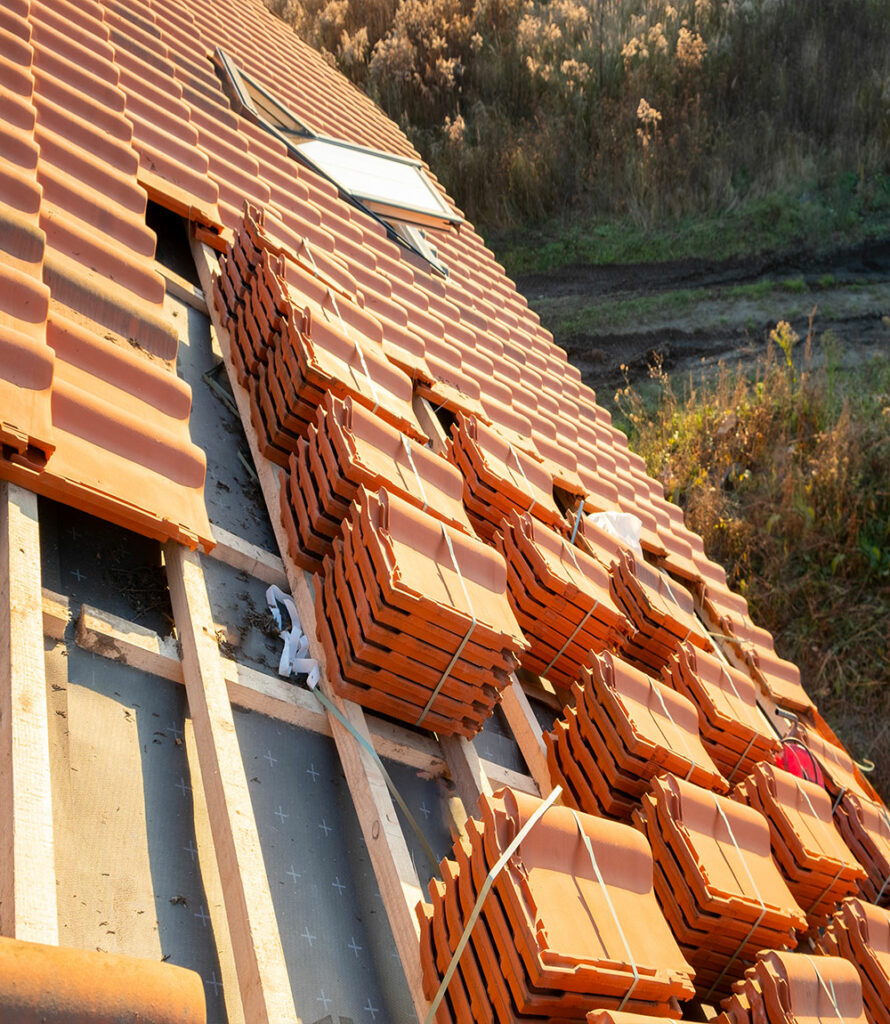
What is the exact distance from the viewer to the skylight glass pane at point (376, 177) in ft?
23.8

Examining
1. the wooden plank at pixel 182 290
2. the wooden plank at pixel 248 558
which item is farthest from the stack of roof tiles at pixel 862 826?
the wooden plank at pixel 182 290

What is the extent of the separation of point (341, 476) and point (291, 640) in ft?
1.93

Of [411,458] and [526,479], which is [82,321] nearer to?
[411,458]

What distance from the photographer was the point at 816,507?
12320mm

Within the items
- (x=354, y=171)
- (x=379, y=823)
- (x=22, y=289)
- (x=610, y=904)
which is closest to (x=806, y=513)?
(x=354, y=171)

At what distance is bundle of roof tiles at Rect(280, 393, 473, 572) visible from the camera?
11.2 feet

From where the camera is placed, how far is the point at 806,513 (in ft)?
39.8

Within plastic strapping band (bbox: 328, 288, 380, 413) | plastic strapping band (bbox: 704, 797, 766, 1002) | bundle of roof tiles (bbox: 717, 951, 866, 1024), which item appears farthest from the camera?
plastic strapping band (bbox: 328, 288, 380, 413)

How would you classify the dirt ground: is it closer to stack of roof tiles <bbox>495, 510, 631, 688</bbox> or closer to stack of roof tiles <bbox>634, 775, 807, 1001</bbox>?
stack of roof tiles <bbox>495, 510, 631, 688</bbox>

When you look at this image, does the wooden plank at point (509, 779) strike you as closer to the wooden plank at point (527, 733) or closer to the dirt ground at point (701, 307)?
the wooden plank at point (527, 733)

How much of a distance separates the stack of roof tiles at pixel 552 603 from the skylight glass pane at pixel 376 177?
3843mm

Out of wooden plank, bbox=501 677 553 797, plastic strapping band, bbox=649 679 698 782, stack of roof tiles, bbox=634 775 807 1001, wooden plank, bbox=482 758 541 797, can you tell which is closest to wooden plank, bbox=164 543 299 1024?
wooden plank, bbox=482 758 541 797

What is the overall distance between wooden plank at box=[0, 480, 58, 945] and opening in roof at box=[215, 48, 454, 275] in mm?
4961

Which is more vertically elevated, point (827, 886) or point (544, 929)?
point (544, 929)
